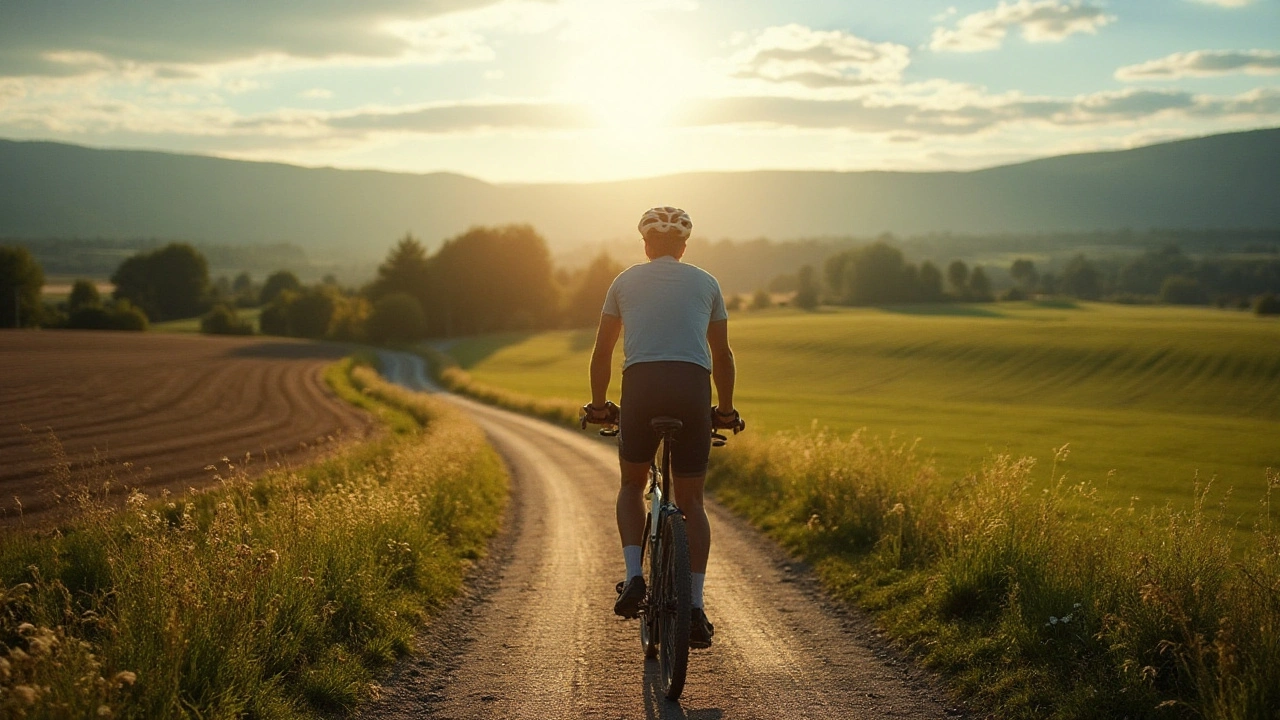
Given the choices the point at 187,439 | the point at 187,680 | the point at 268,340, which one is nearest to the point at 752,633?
the point at 187,680

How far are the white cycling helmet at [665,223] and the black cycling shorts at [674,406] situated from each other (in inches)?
38.4

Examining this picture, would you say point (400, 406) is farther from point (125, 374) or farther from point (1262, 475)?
point (1262, 475)

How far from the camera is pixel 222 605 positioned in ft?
19.0

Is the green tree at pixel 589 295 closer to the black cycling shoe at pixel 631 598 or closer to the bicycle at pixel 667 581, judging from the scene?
the bicycle at pixel 667 581

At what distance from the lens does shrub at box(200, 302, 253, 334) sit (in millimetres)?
104688

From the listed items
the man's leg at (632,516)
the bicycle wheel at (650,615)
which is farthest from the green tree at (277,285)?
the man's leg at (632,516)

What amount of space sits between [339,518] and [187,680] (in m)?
3.52

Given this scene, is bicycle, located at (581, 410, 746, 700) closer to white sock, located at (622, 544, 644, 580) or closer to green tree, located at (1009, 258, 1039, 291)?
white sock, located at (622, 544, 644, 580)

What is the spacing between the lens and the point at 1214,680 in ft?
16.5

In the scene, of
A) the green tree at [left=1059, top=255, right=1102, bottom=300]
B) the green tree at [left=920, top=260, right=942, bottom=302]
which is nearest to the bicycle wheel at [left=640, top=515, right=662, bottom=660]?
the green tree at [left=920, top=260, right=942, bottom=302]

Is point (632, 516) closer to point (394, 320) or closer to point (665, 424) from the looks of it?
point (665, 424)

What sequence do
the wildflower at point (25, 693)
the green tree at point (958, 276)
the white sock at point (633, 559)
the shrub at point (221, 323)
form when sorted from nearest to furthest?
1. the wildflower at point (25, 693)
2. the white sock at point (633, 559)
3. the shrub at point (221, 323)
4. the green tree at point (958, 276)

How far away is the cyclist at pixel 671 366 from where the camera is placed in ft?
20.2

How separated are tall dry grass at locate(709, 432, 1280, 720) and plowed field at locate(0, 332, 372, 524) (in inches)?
266
